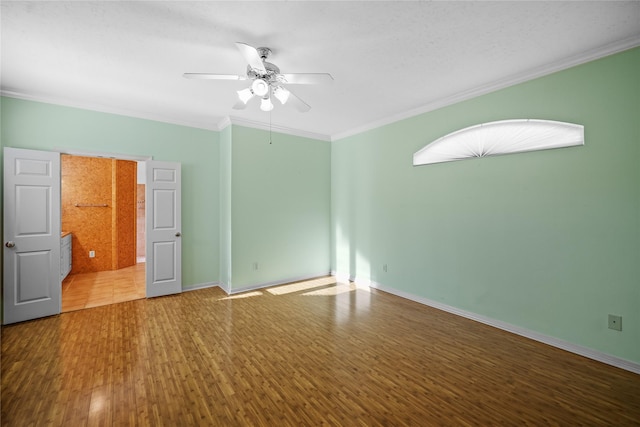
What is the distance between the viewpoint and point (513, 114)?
3.07m

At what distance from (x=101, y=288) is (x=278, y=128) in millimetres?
4013

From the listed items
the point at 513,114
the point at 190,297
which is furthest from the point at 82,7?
the point at 513,114

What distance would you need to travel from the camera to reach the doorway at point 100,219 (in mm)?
5395

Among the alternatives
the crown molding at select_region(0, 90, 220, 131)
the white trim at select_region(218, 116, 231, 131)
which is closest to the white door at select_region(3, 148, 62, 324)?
the crown molding at select_region(0, 90, 220, 131)

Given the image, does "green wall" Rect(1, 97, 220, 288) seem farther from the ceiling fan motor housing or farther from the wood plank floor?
the ceiling fan motor housing

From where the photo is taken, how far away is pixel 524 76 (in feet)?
9.66

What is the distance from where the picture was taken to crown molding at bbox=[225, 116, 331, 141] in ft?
14.6

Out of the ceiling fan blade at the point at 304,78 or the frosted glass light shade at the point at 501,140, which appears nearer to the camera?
the ceiling fan blade at the point at 304,78

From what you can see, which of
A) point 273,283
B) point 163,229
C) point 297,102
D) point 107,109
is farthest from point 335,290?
point 107,109

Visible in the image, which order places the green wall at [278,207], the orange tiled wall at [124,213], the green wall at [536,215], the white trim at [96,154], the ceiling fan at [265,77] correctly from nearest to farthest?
the ceiling fan at [265,77], the green wall at [536,215], the white trim at [96,154], the green wall at [278,207], the orange tiled wall at [124,213]

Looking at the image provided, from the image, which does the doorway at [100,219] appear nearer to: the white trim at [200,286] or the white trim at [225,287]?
the white trim at [200,286]

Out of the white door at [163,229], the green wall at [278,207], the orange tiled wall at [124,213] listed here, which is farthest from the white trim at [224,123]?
the orange tiled wall at [124,213]

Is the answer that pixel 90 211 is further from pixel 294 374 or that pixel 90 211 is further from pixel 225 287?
pixel 294 374

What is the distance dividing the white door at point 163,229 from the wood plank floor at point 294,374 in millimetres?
713
